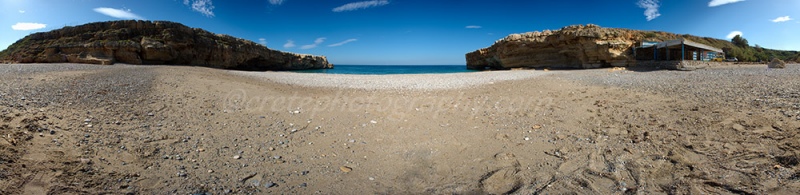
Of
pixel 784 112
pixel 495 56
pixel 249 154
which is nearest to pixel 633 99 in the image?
pixel 784 112

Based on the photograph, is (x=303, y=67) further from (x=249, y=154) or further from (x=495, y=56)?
(x=249, y=154)

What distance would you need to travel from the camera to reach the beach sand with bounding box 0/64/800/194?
334 cm

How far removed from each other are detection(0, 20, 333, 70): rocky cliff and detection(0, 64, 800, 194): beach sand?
72.6 ft

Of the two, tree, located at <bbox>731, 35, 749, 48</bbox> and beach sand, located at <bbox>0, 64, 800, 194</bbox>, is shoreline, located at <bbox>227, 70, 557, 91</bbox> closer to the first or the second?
beach sand, located at <bbox>0, 64, 800, 194</bbox>

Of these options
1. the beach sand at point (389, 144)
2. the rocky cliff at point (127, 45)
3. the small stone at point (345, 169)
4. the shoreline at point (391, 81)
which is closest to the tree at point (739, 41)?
the shoreline at point (391, 81)

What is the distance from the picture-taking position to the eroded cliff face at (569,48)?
997 inches

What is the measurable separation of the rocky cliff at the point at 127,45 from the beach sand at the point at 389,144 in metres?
22.1

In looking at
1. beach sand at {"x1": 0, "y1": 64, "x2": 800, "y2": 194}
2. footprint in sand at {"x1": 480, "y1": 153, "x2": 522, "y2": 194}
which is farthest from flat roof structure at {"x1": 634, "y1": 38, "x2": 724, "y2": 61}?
footprint in sand at {"x1": 480, "y1": 153, "x2": 522, "y2": 194}

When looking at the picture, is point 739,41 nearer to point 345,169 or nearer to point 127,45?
point 345,169

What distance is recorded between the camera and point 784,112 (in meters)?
4.89

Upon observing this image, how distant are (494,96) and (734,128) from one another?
4938 mm

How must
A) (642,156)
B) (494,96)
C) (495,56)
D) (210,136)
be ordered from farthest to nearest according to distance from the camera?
1. (495,56)
2. (494,96)
3. (210,136)
4. (642,156)

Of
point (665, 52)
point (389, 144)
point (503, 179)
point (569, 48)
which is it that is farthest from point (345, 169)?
point (569, 48)

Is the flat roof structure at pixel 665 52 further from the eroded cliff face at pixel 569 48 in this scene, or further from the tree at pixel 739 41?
the tree at pixel 739 41
